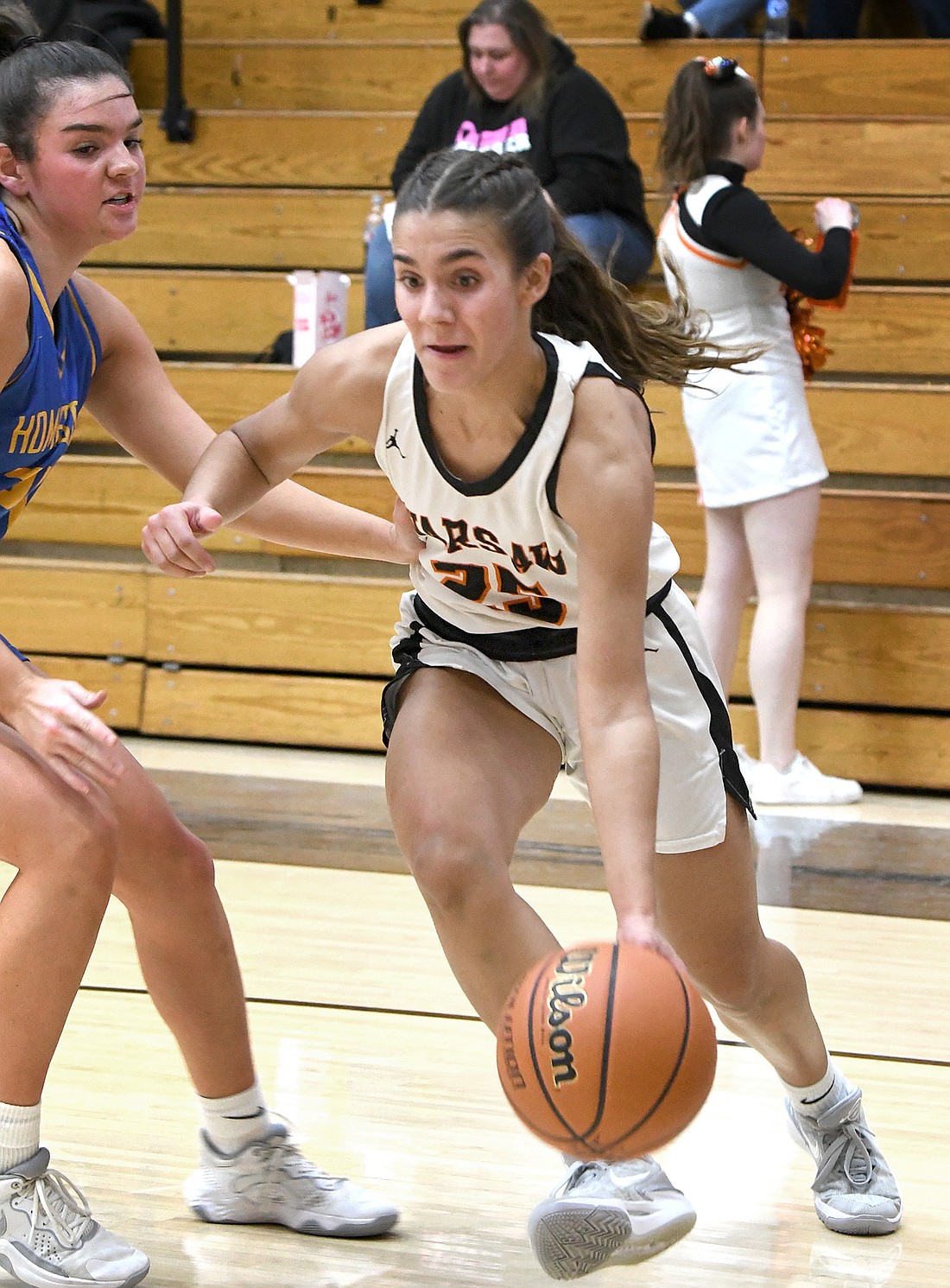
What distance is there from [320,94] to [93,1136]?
465 centimetres

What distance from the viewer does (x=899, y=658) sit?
13.9 feet

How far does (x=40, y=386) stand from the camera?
182cm

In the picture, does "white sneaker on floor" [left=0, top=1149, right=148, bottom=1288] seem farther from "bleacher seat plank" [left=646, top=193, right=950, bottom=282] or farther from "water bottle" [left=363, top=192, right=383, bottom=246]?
"bleacher seat plank" [left=646, top=193, right=950, bottom=282]

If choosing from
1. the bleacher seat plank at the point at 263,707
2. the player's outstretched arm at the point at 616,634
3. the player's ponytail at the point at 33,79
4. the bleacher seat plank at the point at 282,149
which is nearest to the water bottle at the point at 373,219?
the bleacher seat plank at the point at 282,149

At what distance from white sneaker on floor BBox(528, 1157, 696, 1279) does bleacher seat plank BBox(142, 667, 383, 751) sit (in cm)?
280

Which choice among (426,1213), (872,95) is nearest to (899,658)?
(872,95)

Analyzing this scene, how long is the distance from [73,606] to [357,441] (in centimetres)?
100

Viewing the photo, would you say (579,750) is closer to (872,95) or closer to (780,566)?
(780,566)

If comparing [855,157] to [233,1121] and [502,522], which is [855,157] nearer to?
[502,522]

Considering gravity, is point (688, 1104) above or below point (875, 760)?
above

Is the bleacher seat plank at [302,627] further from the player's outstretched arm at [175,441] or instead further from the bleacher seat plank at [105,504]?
the player's outstretched arm at [175,441]

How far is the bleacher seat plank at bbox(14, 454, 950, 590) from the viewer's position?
171 inches

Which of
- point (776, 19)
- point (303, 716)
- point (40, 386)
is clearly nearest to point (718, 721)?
point (40, 386)

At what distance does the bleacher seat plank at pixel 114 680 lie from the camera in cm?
460
